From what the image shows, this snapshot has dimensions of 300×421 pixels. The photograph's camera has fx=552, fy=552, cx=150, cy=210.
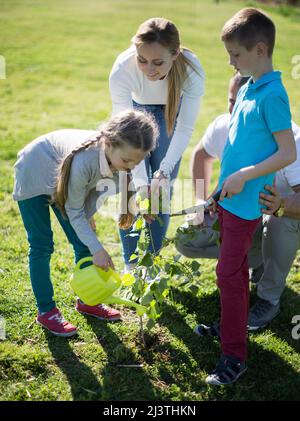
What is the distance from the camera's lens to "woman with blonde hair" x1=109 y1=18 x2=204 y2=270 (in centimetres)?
276

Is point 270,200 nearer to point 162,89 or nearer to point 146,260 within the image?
point 146,260

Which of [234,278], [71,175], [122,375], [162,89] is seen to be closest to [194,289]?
[234,278]

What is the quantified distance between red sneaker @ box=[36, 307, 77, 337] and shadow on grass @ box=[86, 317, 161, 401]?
142 millimetres

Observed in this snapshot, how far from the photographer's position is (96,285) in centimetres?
249

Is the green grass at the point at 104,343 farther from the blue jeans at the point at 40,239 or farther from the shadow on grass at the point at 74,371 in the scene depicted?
the blue jeans at the point at 40,239

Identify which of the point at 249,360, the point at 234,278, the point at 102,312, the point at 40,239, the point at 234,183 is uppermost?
the point at 234,183

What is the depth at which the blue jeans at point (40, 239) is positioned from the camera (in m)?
2.69

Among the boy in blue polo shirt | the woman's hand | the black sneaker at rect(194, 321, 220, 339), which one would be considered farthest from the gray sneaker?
the woman's hand

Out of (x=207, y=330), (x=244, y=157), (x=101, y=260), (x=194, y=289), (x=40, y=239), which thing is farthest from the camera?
(x=207, y=330)

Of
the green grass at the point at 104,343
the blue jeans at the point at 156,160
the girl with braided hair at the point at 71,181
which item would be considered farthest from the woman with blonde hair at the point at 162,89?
the green grass at the point at 104,343

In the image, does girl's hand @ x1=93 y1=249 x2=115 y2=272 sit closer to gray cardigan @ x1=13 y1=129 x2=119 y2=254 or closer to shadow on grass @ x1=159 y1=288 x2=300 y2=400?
gray cardigan @ x1=13 y1=129 x2=119 y2=254

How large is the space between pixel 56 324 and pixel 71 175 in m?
0.82

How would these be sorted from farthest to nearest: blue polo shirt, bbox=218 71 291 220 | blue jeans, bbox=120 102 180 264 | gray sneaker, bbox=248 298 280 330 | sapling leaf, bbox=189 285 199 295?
blue jeans, bbox=120 102 180 264 → gray sneaker, bbox=248 298 280 330 → sapling leaf, bbox=189 285 199 295 → blue polo shirt, bbox=218 71 291 220
